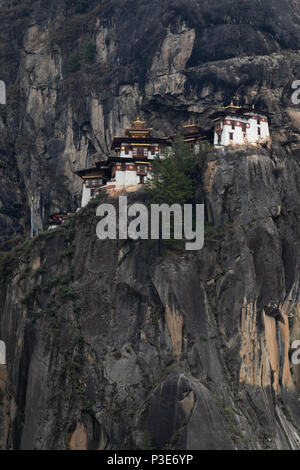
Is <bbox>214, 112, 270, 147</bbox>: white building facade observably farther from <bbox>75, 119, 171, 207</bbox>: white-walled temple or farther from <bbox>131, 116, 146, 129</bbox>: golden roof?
<bbox>131, 116, 146, 129</bbox>: golden roof

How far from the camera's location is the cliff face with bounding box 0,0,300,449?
70812 millimetres

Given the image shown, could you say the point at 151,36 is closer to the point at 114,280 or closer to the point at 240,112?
the point at 240,112

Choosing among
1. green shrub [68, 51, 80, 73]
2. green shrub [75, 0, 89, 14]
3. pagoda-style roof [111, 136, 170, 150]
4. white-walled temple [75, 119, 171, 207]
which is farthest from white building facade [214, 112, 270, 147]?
green shrub [75, 0, 89, 14]

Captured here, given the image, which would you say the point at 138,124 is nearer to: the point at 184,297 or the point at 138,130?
the point at 138,130

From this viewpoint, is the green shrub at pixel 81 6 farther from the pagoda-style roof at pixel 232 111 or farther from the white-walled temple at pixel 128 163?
the pagoda-style roof at pixel 232 111

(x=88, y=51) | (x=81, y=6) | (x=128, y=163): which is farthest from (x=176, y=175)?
(x=81, y=6)

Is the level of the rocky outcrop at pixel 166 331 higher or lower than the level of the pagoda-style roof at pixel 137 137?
lower

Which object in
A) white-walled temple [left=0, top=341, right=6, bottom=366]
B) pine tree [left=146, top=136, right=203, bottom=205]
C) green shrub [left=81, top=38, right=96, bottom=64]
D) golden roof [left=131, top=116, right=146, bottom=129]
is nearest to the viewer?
pine tree [left=146, top=136, right=203, bottom=205]

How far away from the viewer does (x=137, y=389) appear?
71.7 meters

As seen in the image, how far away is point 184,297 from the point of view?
7362 cm

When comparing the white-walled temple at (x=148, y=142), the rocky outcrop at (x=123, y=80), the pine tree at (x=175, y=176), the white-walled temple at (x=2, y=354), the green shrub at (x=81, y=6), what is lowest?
the white-walled temple at (x=2, y=354)

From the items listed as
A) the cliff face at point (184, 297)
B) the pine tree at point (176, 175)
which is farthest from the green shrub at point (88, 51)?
the pine tree at point (176, 175)

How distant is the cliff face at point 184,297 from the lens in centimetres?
7081

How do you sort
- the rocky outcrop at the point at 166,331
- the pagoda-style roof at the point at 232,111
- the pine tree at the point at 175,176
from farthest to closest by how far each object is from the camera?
the pagoda-style roof at the point at 232,111, the pine tree at the point at 175,176, the rocky outcrop at the point at 166,331
